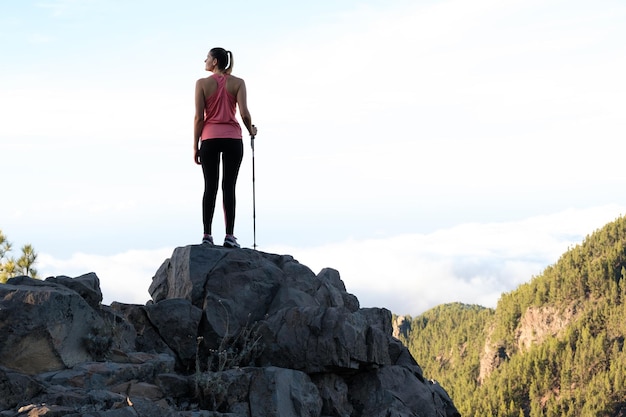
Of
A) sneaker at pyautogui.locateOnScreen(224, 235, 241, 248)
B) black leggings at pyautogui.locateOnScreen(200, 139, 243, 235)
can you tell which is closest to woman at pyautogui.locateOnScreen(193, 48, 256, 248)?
black leggings at pyautogui.locateOnScreen(200, 139, 243, 235)

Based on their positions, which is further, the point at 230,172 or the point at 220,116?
the point at 230,172

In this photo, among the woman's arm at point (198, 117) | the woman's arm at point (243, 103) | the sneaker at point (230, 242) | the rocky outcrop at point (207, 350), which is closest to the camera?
the rocky outcrop at point (207, 350)

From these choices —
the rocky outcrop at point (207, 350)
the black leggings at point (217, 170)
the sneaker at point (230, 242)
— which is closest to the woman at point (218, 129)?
the black leggings at point (217, 170)

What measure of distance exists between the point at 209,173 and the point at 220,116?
3.56ft

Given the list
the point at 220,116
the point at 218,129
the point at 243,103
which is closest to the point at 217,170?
the point at 218,129

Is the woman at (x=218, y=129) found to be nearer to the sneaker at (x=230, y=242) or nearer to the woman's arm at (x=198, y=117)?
the woman's arm at (x=198, y=117)

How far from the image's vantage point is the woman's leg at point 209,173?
15375 millimetres

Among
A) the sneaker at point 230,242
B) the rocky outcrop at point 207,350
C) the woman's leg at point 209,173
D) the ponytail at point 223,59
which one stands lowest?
the rocky outcrop at point 207,350

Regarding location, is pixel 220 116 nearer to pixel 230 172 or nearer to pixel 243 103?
pixel 243 103

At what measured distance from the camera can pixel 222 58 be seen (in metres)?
15.7

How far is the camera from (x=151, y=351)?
1351 centimetres

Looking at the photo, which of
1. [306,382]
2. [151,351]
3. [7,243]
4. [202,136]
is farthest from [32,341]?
[7,243]

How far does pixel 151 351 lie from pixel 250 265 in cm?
265

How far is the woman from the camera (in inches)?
605
